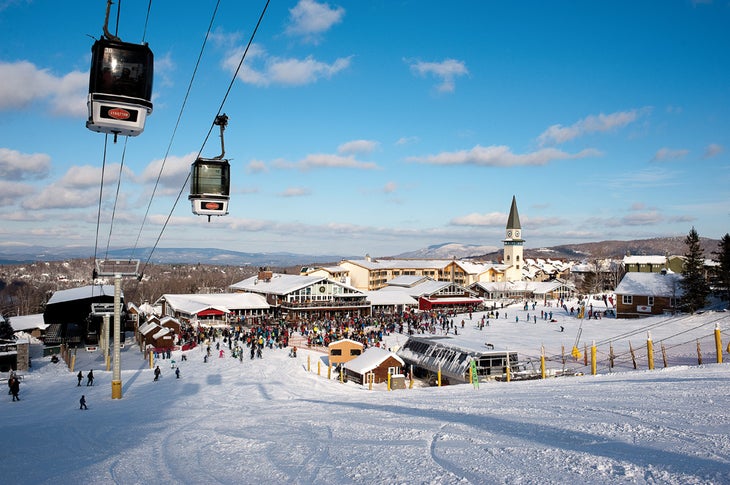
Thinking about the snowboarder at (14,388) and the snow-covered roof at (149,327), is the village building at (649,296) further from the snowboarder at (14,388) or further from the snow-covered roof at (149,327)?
the snowboarder at (14,388)

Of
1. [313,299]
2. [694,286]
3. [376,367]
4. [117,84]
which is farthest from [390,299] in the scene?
[117,84]

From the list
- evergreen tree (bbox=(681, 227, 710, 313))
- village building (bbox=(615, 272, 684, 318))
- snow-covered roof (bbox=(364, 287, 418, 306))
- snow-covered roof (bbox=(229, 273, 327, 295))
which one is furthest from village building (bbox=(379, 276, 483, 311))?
evergreen tree (bbox=(681, 227, 710, 313))

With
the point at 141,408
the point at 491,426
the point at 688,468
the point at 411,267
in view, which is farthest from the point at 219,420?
the point at 411,267

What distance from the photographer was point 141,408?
52.6ft

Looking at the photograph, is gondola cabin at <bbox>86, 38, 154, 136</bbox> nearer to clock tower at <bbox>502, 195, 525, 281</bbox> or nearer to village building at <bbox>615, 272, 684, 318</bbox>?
village building at <bbox>615, 272, 684, 318</bbox>

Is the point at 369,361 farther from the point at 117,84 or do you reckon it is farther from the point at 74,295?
the point at 74,295

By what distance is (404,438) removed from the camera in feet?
26.2

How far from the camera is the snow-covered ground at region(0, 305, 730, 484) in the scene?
6062 mm

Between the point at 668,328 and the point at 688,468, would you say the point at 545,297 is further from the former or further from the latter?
the point at 688,468

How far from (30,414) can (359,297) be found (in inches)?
1482

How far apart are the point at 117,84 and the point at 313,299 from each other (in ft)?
141

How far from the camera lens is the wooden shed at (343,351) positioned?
87.7 ft

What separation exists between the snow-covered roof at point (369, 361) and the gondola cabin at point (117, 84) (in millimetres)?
16856

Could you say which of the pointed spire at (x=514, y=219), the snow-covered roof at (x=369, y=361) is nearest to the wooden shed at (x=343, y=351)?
the snow-covered roof at (x=369, y=361)
